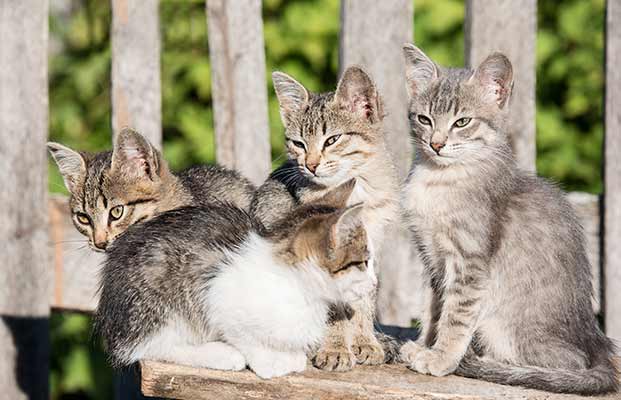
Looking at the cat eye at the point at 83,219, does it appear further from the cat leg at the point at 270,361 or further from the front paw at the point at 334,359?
the front paw at the point at 334,359

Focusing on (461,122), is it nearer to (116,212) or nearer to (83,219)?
(116,212)

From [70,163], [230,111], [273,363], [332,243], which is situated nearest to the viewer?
[332,243]

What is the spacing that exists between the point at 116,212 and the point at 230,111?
89 centimetres

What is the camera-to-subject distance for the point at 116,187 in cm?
361

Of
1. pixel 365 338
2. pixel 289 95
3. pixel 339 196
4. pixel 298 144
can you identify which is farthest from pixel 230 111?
pixel 365 338

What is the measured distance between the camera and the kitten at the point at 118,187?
3.60m

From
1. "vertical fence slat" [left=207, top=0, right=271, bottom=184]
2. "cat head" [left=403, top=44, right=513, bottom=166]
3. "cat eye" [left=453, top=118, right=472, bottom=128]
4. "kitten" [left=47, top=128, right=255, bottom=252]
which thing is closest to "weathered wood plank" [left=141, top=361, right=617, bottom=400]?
"kitten" [left=47, top=128, right=255, bottom=252]

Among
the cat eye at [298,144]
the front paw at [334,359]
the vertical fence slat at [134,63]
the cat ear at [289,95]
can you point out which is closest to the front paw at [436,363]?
the front paw at [334,359]

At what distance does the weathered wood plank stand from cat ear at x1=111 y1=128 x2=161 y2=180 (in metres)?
0.85

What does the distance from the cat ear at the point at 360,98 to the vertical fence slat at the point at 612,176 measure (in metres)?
1.14

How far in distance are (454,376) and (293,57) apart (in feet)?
8.87

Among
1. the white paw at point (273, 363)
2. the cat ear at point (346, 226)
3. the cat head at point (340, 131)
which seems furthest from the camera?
the cat head at point (340, 131)

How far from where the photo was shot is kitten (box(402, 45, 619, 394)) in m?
3.25

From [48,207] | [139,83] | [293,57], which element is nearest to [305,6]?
[293,57]
